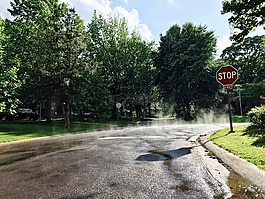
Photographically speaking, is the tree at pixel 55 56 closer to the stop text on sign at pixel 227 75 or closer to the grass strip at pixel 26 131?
the grass strip at pixel 26 131

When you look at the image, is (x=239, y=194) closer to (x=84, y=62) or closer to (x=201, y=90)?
(x=84, y=62)

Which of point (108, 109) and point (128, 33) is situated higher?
point (128, 33)

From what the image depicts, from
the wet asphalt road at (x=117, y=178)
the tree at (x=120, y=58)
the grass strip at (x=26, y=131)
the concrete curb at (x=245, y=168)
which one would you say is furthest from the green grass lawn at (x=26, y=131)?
the tree at (x=120, y=58)

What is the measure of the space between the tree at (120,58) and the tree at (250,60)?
2064 centimetres

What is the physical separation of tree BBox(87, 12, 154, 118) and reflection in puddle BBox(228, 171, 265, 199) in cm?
4112

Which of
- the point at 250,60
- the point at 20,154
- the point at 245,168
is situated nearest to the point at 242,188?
the point at 245,168

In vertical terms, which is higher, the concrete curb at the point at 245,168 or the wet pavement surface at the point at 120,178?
the concrete curb at the point at 245,168

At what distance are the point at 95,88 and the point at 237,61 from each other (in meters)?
35.2

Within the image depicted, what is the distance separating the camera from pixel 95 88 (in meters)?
40.1

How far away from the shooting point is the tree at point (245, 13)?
16.0 m

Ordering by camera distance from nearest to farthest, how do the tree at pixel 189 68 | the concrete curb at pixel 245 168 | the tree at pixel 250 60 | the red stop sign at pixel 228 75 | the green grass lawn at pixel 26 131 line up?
the concrete curb at pixel 245 168 → the red stop sign at pixel 228 75 → the green grass lawn at pixel 26 131 → the tree at pixel 189 68 → the tree at pixel 250 60

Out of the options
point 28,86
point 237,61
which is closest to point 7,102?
point 28,86

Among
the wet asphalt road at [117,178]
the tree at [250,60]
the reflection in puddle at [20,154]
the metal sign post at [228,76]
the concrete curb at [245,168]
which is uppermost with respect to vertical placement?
the tree at [250,60]

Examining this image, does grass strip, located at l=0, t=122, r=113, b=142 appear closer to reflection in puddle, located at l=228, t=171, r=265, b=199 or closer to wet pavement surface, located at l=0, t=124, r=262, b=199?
wet pavement surface, located at l=0, t=124, r=262, b=199
